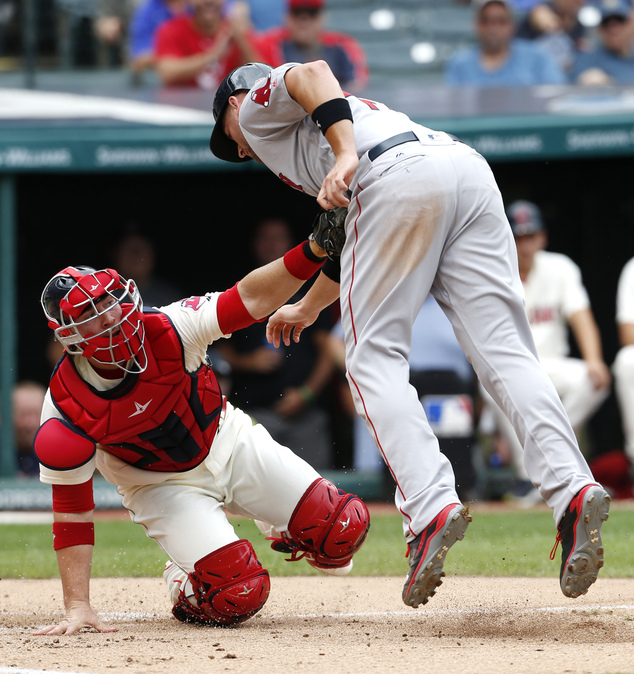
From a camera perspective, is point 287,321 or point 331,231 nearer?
point 331,231

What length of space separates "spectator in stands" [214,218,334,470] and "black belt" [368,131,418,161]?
477 cm

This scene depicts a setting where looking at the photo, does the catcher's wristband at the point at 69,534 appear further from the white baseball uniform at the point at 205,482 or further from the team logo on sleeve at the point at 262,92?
the team logo on sleeve at the point at 262,92

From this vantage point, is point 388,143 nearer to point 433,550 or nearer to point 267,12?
point 433,550

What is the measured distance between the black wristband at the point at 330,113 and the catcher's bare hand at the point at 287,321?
0.85 metres

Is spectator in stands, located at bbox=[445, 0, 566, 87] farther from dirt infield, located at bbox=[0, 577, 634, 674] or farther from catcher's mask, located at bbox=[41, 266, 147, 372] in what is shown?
catcher's mask, located at bbox=[41, 266, 147, 372]

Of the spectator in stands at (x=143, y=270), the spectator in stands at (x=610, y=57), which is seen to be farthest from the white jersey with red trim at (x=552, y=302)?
the spectator in stands at (x=143, y=270)

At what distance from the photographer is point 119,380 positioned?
336 cm

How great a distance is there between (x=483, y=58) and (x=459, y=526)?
22.6ft

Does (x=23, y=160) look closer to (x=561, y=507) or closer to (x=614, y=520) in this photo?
(x=614, y=520)

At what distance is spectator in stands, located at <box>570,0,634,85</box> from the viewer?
8.98 meters

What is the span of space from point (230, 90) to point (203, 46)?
5.46m

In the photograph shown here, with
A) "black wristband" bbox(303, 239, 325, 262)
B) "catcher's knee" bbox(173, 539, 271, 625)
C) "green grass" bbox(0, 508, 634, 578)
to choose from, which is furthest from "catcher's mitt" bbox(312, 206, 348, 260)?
"green grass" bbox(0, 508, 634, 578)

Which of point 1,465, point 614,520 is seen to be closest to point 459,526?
point 614,520

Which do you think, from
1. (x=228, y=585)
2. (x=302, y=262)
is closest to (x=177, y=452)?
(x=228, y=585)
